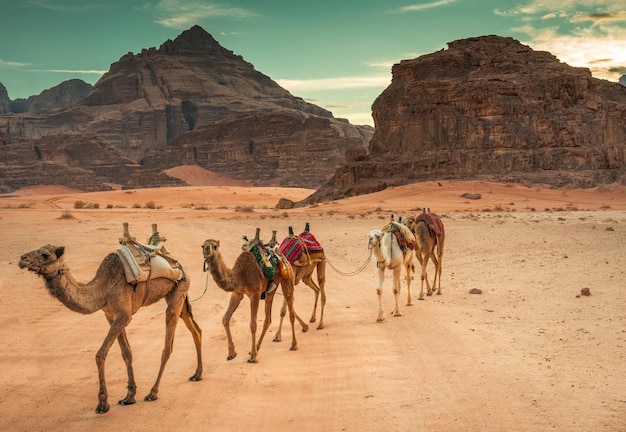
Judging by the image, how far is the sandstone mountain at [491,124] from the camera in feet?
232

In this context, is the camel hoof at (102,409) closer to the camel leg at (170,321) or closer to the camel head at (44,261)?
the camel leg at (170,321)

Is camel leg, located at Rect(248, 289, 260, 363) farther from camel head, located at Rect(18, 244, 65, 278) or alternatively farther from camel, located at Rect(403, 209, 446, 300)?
camel, located at Rect(403, 209, 446, 300)

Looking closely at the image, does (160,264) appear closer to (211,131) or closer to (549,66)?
(549,66)

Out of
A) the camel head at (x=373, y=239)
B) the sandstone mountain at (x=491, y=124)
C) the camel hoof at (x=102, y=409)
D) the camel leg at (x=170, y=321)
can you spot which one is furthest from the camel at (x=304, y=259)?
the sandstone mountain at (x=491, y=124)

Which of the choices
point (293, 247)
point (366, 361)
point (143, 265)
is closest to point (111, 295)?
point (143, 265)

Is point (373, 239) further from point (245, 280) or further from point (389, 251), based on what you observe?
point (245, 280)

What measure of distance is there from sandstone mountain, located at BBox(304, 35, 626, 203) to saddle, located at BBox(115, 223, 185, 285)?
60012 mm

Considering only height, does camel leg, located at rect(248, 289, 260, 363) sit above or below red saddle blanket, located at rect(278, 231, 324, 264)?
below

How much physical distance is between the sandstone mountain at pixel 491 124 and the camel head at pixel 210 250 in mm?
59503

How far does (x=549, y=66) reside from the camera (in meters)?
82.9

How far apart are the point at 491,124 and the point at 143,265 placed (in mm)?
71068

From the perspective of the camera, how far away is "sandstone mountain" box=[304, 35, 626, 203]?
70.7 meters

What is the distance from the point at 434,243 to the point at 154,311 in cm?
674

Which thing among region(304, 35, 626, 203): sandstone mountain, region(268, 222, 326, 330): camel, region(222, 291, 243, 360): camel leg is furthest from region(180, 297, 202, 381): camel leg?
region(304, 35, 626, 203): sandstone mountain
